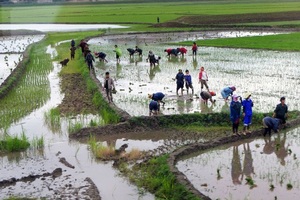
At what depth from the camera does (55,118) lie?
485 inches

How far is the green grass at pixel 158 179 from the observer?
23.7 ft

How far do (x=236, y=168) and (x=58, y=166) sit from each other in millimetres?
3632

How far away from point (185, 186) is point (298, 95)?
794 cm

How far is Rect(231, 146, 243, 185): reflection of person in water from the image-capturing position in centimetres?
802

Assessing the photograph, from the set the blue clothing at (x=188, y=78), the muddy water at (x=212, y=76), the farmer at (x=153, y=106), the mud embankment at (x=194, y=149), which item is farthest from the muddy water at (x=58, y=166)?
the blue clothing at (x=188, y=78)

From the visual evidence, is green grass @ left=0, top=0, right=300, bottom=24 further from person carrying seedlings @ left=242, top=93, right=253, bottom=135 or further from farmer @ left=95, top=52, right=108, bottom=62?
person carrying seedlings @ left=242, top=93, right=253, bottom=135

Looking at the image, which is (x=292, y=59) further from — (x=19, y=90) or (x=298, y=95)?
(x=19, y=90)

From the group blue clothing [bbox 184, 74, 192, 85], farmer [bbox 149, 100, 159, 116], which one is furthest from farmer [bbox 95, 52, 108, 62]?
farmer [bbox 149, 100, 159, 116]

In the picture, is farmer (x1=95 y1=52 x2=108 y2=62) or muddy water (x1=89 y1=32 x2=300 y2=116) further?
farmer (x1=95 y1=52 x2=108 y2=62)

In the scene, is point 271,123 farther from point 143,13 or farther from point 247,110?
point 143,13

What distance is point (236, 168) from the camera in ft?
28.3

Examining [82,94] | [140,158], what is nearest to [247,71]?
[82,94]

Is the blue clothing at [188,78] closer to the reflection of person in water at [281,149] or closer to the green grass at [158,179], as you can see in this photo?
the reflection of person in water at [281,149]

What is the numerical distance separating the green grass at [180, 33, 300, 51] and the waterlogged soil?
38.3ft
